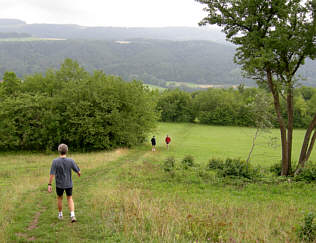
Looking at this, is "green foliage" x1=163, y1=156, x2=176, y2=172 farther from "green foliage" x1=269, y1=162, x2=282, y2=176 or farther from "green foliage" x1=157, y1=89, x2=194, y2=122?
"green foliage" x1=157, y1=89, x2=194, y2=122

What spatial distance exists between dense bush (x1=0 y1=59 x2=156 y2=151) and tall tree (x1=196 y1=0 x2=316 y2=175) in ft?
72.2

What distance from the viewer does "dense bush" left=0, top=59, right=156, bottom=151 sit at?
37.3 metres

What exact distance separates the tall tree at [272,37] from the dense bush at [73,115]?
2200cm

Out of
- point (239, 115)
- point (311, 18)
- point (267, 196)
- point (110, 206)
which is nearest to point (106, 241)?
point (110, 206)

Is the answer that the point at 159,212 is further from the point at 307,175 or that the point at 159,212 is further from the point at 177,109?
the point at 177,109

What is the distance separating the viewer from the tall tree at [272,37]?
1784 cm

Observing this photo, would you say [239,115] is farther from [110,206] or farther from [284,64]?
[110,206]

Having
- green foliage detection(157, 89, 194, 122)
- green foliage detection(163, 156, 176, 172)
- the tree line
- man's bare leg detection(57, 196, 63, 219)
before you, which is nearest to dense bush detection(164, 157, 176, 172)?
green foliage detection(163, 156, 176, 172)

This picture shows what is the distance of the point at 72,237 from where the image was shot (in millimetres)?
7832

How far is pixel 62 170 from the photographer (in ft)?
31.0

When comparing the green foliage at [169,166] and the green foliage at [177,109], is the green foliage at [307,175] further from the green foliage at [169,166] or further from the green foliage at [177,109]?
the green foliage at [177,109]

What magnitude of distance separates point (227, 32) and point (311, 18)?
5.12m

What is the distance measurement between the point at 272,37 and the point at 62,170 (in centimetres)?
1495

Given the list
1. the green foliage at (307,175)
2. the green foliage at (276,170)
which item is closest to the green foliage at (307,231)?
the green foliage at (307,175)
